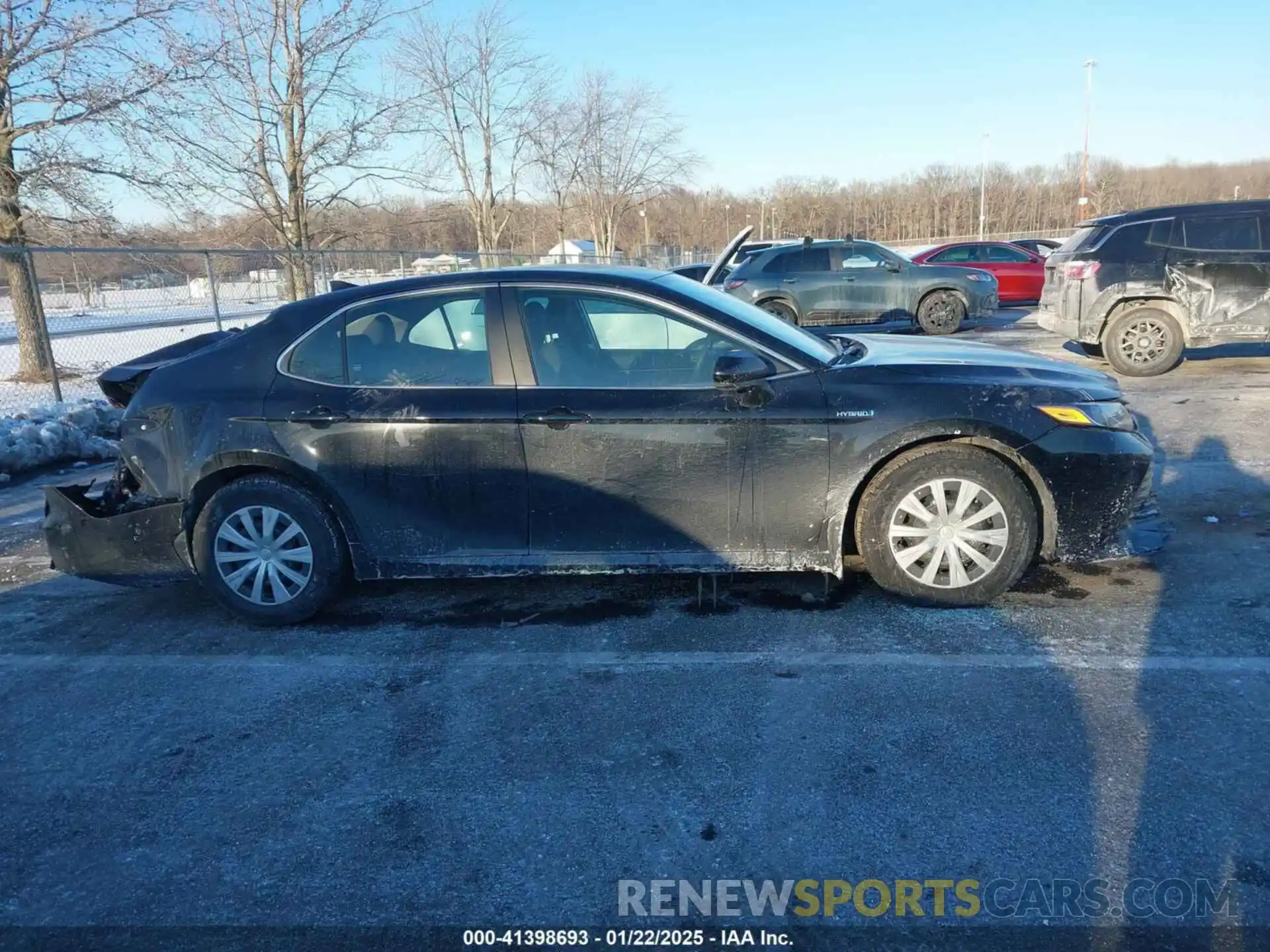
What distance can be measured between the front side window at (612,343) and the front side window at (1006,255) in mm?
17821

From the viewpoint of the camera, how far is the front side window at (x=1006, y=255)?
63.8 ft

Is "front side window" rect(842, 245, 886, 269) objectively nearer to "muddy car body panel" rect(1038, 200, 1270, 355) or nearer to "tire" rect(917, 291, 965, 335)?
"tire" rect(917, 291, 965, 335)

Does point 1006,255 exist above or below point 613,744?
above

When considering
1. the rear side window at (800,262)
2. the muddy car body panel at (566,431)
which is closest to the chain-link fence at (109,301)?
the muddy car body panel at (566,431)

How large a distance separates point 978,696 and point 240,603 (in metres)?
3.38

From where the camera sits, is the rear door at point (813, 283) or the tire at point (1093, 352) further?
the rear door at point (813, 283)

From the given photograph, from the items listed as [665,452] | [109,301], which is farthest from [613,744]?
[109,301]

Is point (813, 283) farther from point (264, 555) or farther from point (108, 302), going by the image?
point (264, 555)

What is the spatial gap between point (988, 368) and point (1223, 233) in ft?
24.3

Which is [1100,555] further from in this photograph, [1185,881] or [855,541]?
[1185,881]

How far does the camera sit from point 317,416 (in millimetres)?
4059

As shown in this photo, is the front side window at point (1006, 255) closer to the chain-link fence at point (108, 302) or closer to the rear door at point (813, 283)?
the rear door at point (813, 283)

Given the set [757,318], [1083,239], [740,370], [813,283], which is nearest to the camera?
[740,370]

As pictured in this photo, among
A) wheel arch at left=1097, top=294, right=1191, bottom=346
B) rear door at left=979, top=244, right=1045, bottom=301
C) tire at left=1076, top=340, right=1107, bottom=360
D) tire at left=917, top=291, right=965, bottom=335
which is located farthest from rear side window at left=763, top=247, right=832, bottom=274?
rear door at left=979, top=244, right=1045, bottom=301
